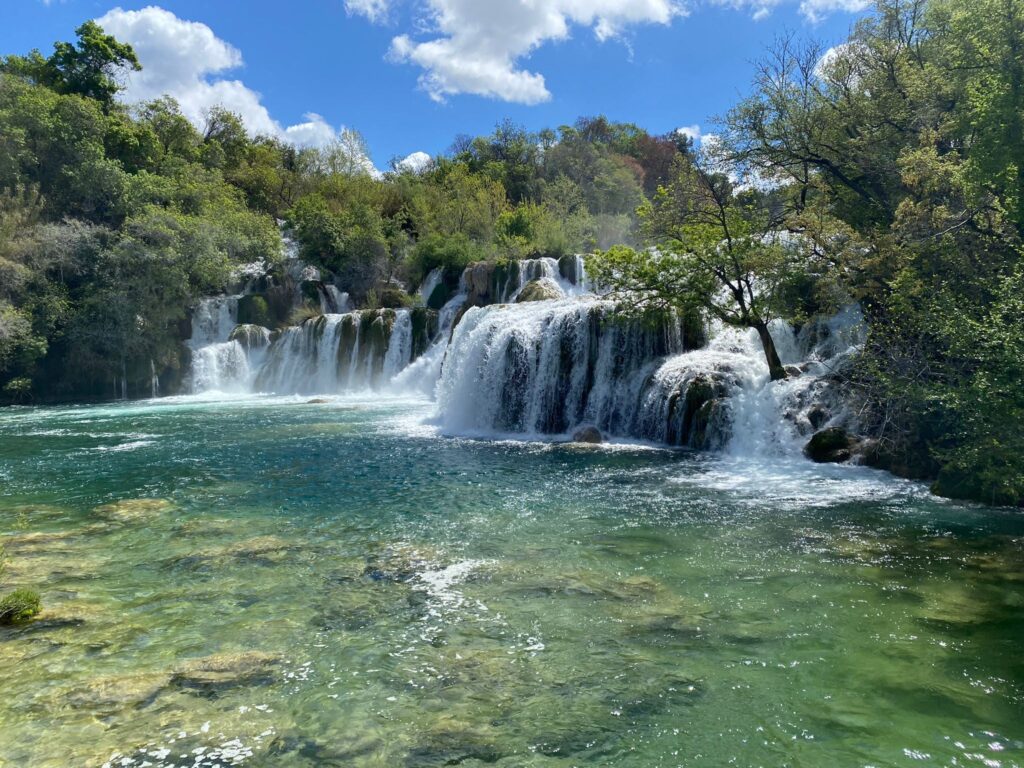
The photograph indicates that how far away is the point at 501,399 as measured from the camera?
61.3ft

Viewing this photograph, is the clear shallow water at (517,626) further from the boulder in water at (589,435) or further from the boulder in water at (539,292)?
the boulder in water at (539,292)

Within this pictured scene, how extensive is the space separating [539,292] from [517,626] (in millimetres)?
19779

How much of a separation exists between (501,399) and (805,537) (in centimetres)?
1144

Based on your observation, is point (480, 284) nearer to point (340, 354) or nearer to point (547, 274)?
point (547, 274)

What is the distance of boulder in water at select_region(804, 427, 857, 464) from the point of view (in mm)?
12445

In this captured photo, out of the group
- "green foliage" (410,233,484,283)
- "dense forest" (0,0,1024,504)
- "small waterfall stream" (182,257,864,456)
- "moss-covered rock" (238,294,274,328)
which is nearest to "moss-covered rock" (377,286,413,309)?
"dense forest" (0,0,1024,504)

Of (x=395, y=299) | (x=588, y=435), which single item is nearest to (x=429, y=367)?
(x=395, y=299)

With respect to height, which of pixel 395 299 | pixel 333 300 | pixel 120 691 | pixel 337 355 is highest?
pixel 333 300

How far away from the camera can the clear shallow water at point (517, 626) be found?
4070mm

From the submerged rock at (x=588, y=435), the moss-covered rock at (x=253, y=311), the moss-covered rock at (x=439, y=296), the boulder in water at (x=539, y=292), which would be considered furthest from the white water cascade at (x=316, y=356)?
the submerged rock at (x=588, y=435)

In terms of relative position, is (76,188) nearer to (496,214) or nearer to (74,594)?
(496,214)

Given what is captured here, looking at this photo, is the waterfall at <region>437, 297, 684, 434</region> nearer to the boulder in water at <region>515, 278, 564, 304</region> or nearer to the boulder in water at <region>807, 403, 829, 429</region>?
the boulder in water at <region>807, 403, 829, 429</region>

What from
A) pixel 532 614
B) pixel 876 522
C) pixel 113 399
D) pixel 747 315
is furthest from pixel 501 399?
pixel 113 399

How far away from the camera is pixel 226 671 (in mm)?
4875
